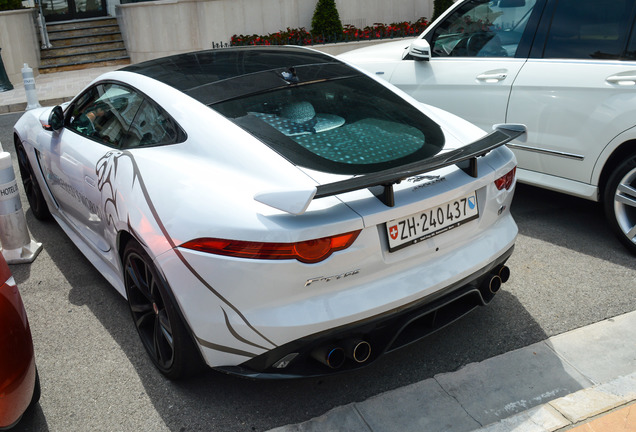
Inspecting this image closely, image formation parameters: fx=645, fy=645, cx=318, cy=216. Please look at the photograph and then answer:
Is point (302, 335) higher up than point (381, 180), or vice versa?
point (381, 180)

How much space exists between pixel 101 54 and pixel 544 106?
1372 cm

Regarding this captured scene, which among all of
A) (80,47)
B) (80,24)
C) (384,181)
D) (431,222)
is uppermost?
(80,24)

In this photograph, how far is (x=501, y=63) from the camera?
200 inches

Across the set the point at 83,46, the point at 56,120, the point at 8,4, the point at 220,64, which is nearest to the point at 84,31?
the point at 83,46

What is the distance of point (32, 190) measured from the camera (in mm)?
5656

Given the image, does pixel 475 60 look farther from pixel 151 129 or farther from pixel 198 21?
pixel 198 21

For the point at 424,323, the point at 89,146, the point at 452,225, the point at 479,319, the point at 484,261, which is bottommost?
the point at 479,319

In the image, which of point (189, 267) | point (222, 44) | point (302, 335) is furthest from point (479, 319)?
point (222, 44)

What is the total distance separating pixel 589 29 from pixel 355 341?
3.13 metres

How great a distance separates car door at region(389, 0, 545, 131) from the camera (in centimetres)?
500

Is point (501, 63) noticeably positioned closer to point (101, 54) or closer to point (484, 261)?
point (484, 261)

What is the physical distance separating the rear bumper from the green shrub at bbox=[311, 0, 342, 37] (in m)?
12.9

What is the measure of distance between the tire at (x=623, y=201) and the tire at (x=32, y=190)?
14.6ft

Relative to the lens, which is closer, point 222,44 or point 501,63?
point 501,63
